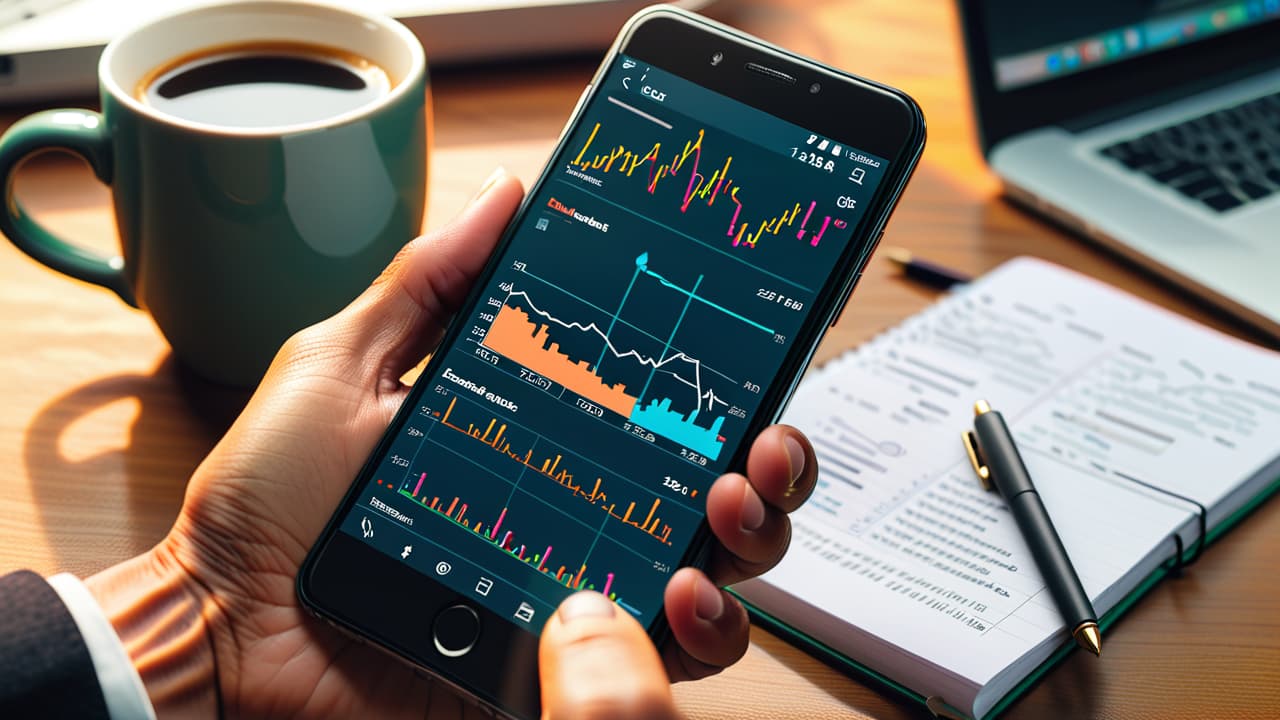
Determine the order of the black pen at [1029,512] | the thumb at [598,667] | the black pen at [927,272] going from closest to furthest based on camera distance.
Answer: the thumb at [598,667]
the black pen at [1029,512]
the black pen at [927,272]

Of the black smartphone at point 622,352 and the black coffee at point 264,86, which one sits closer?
the black smartphone at point 622,352

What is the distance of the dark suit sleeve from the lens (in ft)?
1.48

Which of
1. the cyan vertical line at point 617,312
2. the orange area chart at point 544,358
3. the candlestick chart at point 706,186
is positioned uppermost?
the candlestick chart at point 706,186

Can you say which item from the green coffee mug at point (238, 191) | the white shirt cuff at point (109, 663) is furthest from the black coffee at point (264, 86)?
the white shirt cuff at point (109, 663)

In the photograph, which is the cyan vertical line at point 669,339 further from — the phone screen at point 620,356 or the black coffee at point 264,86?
the black coffee at point 264,86

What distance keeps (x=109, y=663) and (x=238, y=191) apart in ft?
0.76

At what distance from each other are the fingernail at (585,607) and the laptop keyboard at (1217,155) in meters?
0.58

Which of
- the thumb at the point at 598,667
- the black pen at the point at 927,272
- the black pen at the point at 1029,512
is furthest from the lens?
the black pen at the point at 927,272

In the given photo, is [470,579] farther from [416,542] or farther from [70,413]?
[70,413]

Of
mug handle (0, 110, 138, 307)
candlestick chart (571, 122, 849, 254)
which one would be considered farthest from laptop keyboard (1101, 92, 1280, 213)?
mug handle (0, 110, 138, 307)

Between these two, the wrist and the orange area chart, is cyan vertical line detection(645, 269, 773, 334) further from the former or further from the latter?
the wrist

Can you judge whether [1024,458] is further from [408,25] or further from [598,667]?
[408,25]

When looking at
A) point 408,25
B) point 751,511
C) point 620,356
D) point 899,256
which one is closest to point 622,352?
point 620,356

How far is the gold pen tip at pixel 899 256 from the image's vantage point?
788mm
